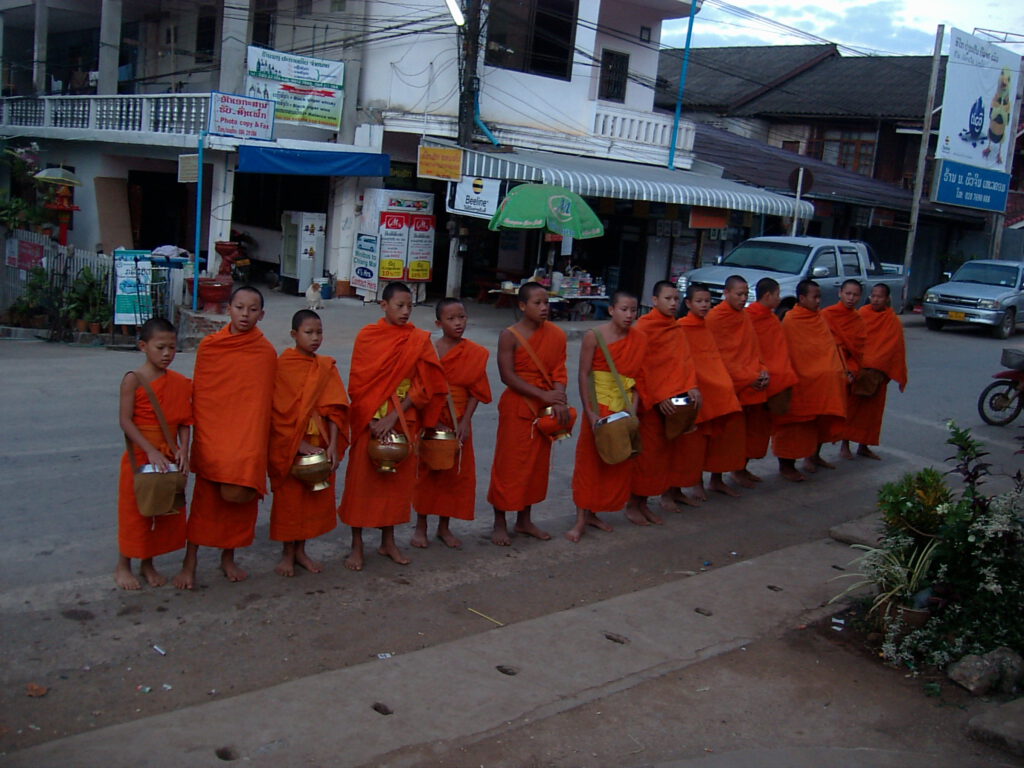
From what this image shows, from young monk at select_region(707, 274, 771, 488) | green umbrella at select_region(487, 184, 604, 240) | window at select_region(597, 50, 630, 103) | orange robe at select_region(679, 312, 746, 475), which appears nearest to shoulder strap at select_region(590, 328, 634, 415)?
orange robe at select_region(679, 312, 746, 475)

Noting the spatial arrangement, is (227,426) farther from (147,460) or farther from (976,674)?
(976,674)

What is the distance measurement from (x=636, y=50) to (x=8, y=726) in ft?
61.1

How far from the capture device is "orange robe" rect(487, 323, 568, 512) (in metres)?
6.02

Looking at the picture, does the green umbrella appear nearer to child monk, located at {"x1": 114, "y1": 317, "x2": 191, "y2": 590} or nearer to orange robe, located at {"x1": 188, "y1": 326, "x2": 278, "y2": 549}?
orange robe, located at {"x1": 188, "y1": 326, "x2": 278, "y2": 549}

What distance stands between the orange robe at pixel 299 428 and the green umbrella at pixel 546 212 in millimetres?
8831

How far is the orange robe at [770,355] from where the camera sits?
7570 millimetres

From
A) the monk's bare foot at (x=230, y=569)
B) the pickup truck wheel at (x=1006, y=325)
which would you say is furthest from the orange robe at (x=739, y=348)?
the pickup truck wheel at (x=1006, y=325)

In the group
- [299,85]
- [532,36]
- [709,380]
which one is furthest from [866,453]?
[532,36]

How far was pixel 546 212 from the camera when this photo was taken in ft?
45.3

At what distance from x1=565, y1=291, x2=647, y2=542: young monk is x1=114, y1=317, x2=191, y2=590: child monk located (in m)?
2.48

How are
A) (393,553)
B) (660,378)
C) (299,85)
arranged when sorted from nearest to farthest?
(393,553)
(660,378)
(299,85)

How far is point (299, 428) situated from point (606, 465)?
2.15 m

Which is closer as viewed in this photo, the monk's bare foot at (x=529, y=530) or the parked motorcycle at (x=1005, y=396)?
the monk's bare foot at (x=529, y=530)

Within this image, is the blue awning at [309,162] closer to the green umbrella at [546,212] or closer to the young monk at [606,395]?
the green umbrella at [546,212]
